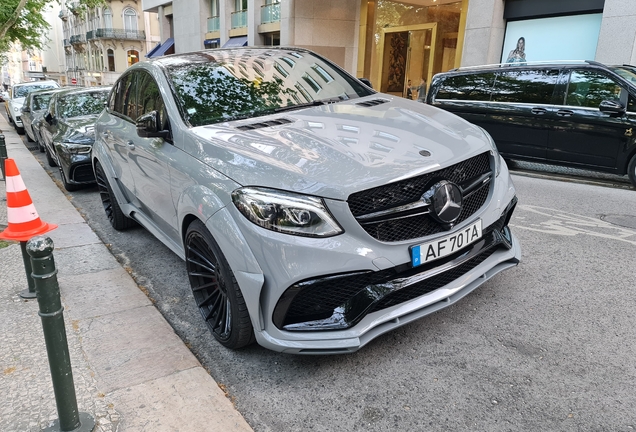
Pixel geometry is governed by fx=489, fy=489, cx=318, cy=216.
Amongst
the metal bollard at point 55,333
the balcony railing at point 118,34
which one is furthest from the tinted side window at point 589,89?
the balcony railing at point 118,34

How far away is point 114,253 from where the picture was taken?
16.4 ft

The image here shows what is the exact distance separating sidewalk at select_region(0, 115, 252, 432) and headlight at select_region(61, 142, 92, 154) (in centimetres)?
329

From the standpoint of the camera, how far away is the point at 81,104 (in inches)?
356

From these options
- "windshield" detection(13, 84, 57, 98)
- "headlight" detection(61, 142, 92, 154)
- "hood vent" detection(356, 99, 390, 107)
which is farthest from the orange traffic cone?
"windshield" detection(13, 84, 57, 98)

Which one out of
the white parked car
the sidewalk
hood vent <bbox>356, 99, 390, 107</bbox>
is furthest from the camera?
the white parked car

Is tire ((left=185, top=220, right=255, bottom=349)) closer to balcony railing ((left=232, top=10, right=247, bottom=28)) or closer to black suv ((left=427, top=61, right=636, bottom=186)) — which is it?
black suv ((left=427, top=61, right=636, bottom=186))

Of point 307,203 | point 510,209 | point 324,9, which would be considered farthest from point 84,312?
point 324,9

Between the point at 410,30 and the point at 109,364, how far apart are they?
1978cm

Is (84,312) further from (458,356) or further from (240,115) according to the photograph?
(458,356)

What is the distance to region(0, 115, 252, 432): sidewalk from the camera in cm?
246

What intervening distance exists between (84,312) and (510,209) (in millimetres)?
3133

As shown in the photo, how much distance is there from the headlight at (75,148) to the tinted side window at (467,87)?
20.4ft

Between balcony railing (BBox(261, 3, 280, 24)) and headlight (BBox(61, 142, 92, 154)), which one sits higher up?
balcony railing (BBox(261, 3, 280, 24))

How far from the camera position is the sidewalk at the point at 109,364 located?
8.05 feet
